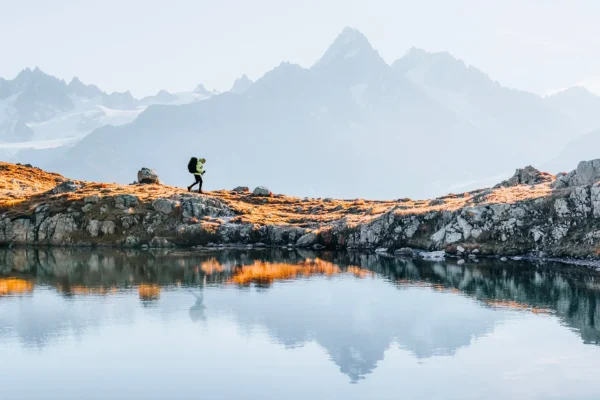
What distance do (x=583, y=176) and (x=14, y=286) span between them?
2854 inches

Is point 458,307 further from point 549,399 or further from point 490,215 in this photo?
point 490,215

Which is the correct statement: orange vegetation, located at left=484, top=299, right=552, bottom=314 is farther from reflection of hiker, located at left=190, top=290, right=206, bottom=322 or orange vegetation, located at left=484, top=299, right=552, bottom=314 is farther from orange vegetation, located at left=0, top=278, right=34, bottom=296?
orange vegetation, located at left=0, top=278, right=34, bottom=296

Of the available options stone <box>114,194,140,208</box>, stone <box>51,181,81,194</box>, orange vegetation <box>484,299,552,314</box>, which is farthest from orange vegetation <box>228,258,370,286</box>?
stone <box>51,181,81,194</box>

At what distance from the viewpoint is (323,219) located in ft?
361

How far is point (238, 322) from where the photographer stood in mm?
44812

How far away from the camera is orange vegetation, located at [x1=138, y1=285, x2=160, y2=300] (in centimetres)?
5456

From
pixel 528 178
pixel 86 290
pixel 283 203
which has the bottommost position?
pixel 86 290

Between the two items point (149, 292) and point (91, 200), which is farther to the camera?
point (91, 200)

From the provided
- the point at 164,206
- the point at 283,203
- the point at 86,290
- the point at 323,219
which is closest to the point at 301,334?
the point at 86,290

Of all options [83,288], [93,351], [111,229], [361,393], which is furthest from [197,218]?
[361,393]

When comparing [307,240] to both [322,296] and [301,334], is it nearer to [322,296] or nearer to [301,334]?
[322,296]

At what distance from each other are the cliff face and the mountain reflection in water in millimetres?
7057

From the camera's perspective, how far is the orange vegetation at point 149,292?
5456cm

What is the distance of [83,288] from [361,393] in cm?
3840
